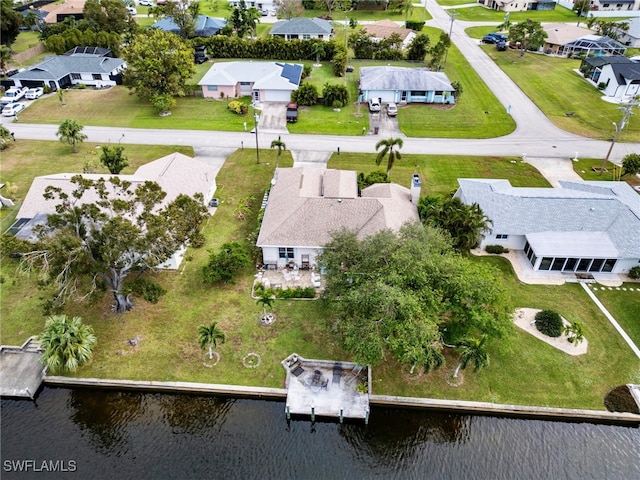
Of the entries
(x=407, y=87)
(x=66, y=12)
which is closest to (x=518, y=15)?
(x=407, y=87)

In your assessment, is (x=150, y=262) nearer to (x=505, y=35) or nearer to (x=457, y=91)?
(x=457, y=91)

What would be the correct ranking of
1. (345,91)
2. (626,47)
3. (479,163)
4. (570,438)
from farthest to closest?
1. (626,47)
2. (345,91)
3. (479,163)
4. (570,438)

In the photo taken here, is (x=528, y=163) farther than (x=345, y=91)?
No

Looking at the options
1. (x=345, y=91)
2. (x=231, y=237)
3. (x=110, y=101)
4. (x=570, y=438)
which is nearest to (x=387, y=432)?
(x=570, y=438)

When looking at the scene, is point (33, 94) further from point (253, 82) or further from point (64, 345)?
point (64, 345)

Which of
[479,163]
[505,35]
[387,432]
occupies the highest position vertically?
[505,35]

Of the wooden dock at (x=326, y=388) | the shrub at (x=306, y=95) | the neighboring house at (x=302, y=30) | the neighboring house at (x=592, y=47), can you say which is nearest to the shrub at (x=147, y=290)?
the wooden dock at (x=326, y=388)
